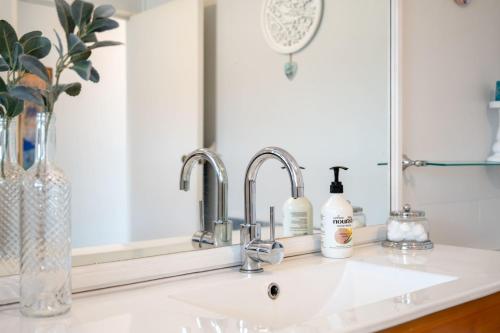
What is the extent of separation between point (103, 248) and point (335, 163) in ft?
2.33

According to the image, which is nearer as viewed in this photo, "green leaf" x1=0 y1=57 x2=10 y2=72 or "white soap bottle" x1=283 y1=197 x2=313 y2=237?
"green leaf" x1=0 y1=57 x2=10 y2=72

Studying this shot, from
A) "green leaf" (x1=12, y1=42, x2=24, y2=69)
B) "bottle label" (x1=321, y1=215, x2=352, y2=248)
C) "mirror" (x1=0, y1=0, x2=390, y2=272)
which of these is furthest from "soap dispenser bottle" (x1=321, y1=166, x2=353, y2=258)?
"green leaf" (x1=12, y1=42, x2=24, y2=69)

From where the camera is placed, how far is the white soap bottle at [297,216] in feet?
4.56

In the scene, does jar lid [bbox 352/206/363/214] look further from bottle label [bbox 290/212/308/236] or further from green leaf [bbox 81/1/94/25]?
green leaf [bbox 81/1/94/25]

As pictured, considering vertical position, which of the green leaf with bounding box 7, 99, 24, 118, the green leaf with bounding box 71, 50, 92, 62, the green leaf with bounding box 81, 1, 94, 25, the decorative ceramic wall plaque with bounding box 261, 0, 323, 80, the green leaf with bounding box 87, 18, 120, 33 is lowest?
the green leaf with bounding box 7, 99, 24, 118

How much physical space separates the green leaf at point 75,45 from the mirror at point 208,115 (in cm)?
14

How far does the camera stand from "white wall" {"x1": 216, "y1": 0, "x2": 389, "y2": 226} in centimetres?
134

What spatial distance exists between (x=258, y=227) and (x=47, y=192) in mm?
466

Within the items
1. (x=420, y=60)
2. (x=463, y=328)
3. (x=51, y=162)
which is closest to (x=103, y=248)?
(x=51, y=162)

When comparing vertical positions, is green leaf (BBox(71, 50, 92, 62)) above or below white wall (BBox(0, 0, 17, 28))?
below

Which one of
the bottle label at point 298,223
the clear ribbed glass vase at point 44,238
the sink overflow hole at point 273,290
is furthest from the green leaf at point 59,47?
the bottle label at point 298,223

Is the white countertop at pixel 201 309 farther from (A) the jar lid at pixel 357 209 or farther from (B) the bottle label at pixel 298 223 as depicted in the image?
(A) the jar lid at pixel 357 209

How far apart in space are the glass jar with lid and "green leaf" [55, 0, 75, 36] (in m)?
0.95

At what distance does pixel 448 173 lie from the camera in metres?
1.86
